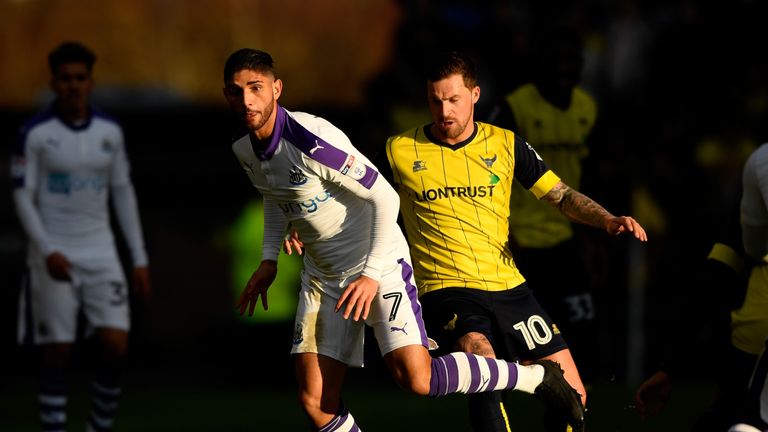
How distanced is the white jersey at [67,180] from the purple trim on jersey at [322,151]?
314 cm

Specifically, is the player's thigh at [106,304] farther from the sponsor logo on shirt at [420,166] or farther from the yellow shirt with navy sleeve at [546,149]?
the sponsor logo on shirt at [420,166]

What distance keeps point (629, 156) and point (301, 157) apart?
26.4 ft

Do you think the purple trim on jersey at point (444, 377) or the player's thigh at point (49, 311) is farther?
the player's thigh at point (49, 311)

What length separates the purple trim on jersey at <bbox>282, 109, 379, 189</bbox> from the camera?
609 centimetres

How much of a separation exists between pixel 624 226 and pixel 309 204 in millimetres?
1400

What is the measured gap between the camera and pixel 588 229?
8398 mm

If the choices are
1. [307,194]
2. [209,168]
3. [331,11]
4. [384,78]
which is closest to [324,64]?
[331,11]

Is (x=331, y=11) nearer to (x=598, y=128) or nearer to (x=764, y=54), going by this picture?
(x=764, y=54)

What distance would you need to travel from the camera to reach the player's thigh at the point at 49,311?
888cm

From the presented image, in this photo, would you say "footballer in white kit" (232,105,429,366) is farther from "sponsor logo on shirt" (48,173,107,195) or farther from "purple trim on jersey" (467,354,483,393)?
"sponsor logo on shirt" (48,173,107,195)

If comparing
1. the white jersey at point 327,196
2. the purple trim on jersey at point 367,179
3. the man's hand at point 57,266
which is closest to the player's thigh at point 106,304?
the man's hand at point 57,266

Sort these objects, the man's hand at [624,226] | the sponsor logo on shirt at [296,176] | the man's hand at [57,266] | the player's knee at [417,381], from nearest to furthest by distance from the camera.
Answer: the man's hand at [624,226] < the sponsor logo on shirt at [296,176] < the player's knee at [417,381] < the man's hand at [57,266]

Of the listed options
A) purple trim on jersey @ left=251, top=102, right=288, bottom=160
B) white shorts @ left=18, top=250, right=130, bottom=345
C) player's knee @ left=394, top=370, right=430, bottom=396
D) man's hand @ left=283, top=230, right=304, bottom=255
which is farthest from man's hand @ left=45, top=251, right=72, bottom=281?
player's knee @ left=394, top=370, right=430, bottom=396

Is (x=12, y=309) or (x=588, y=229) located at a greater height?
(x=588, y=229)
